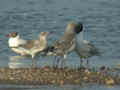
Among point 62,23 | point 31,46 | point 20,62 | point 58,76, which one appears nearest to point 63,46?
point 31,46

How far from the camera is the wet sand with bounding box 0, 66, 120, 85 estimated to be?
43.9 ft

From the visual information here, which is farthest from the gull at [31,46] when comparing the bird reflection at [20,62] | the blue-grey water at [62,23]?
the blue-grey water at [62,23]

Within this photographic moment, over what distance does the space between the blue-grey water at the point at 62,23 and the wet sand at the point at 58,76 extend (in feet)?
2.22

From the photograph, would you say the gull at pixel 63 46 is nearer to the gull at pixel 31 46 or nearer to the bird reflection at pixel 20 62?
the gull at pixel 31 46

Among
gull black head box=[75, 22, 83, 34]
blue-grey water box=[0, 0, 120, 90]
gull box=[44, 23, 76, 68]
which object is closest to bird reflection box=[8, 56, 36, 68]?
blue-grey water box=[0, 0, 120, 90]

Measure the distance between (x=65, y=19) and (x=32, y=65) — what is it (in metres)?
12.1

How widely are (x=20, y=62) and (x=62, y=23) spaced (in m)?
9.59

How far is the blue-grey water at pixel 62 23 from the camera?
1794cm

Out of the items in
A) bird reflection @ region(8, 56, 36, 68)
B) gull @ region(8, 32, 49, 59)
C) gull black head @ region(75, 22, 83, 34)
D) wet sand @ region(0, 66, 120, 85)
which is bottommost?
wet sand @ region(0, 66, 120, 85)

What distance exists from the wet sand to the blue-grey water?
675 mm

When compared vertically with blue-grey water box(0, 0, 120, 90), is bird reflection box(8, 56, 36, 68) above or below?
below

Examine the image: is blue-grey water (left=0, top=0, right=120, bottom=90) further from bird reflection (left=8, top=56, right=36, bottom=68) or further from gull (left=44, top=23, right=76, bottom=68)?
gull (left=44, top=23, right=76, bottom=68)

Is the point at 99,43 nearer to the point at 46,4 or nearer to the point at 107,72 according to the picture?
the point at 107,72

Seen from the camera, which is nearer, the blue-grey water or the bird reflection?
the bird reflection
